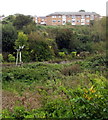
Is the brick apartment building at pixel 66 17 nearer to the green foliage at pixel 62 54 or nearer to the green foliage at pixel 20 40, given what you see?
the green foliage at pixel 62 54

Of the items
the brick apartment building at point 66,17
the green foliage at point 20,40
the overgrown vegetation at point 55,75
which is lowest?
the overgrown vegetation at point 55,75

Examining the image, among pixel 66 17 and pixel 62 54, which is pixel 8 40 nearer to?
pixel 62 54

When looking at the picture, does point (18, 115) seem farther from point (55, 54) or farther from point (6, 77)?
point (55, 54)

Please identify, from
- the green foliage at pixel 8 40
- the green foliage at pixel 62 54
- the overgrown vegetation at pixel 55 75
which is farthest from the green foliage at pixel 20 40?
the green foliage at pixel 62 54

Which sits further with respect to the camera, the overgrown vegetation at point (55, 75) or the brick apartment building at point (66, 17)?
the brick apartment building at point (66, 17)

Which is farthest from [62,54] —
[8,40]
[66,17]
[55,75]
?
[66,17]

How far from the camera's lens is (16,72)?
38.2 feet

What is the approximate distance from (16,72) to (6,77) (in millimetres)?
1477

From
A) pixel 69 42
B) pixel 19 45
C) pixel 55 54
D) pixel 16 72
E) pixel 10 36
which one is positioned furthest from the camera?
pixel 69 42

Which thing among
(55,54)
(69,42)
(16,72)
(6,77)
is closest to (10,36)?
(55,54)

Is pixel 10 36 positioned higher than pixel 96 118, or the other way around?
pixel 10 36

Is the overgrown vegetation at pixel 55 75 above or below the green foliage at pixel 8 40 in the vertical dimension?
below

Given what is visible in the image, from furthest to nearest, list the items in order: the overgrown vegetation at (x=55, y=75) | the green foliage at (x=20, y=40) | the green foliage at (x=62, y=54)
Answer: the green foliage at (x=62, y=54)
the green foliage at (x=20, y=40)
the overgrown vegetation at (x=55, y=75)

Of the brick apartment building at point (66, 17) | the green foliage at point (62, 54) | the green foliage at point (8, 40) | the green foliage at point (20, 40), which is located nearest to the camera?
the green foliage at point (20, 40)
